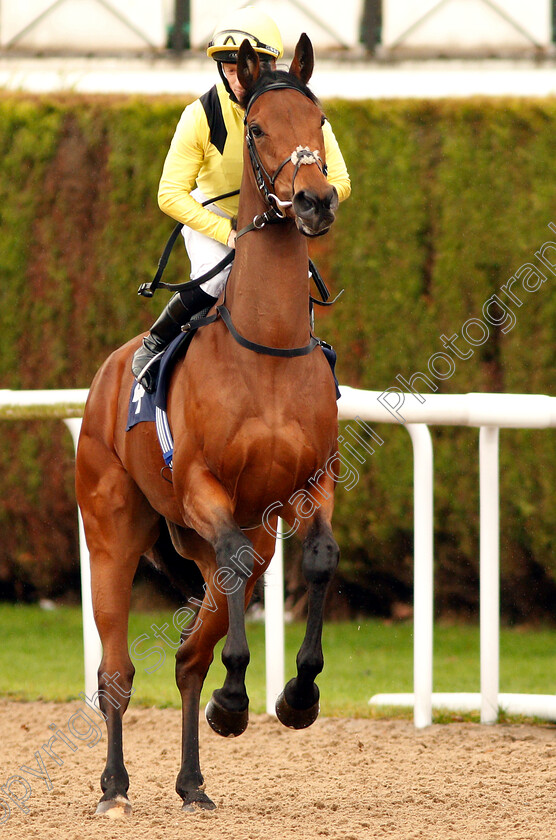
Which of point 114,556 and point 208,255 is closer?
point 208,255

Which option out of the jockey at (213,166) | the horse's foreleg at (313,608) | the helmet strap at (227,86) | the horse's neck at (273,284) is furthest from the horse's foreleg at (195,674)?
the helmet strap at (227,86)

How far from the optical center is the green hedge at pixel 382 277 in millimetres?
7203

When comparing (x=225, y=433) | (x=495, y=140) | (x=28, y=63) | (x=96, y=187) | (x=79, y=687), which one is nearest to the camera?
(x=225, y=433)

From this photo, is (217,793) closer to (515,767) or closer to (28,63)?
(515,767)

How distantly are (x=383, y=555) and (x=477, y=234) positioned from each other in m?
2.07

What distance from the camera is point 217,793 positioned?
4.46 metres

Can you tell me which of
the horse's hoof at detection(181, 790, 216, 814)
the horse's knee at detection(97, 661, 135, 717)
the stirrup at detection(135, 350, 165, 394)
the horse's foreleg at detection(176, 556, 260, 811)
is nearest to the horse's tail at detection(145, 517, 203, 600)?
the horse's foreleg at detection(176, 556, 260, 811)

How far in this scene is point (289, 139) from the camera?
3.46m

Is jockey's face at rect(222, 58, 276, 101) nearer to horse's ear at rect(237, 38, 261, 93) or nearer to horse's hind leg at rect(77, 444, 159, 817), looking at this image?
horse's ear at rect(237, 38, 261, 93)

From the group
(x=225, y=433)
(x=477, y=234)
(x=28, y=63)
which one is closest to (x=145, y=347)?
(x=225, y=433)

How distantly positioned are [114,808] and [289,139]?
2.34 m

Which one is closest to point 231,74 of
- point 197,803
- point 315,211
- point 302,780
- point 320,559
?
point 315,211

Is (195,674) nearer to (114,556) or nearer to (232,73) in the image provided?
(114,556)

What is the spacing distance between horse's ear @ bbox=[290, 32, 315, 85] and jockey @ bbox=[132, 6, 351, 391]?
0.38 ft
